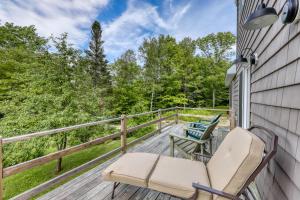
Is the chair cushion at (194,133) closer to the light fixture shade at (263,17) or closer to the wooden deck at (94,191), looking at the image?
the wooden deck at (94,191)

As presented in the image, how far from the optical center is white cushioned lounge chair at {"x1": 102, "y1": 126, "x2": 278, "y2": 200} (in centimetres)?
135

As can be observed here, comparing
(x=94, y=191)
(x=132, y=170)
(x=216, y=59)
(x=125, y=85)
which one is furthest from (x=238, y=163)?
(x=216, y=59)

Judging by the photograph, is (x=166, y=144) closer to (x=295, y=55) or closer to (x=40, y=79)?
(x=295, y=55)

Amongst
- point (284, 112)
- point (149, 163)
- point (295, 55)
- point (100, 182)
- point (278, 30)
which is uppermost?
point (278, 30)

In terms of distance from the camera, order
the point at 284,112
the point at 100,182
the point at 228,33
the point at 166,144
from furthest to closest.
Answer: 1. the point at 228,33
2. the point at 166,144
3. the point at 100,182
4. the point at 284,112

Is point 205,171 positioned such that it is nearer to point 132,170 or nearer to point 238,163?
point 238,163

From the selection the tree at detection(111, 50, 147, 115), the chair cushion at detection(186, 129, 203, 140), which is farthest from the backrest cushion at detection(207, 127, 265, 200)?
the tree at detection(111, 50, 147, 115)

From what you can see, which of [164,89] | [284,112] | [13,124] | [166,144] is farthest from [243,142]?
[164,89]

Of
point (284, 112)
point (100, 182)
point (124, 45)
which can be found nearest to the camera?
point (284, 112)

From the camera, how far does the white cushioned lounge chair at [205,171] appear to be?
1.35 metres

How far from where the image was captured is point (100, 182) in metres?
2.60

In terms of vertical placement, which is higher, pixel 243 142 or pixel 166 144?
pixel 243 142

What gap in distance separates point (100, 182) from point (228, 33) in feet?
64.1

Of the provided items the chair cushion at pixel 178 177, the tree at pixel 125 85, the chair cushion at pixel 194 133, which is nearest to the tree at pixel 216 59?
the tree at pixel 125 85
